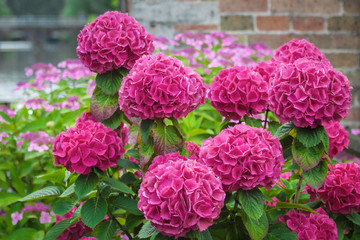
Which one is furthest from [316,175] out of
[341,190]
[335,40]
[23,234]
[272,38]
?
[335,40]

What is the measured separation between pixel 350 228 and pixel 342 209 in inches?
4.1

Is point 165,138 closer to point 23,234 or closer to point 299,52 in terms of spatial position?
point 299,52

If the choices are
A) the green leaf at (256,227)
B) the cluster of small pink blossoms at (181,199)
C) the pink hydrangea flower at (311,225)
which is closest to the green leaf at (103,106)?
the cluster of small pink blossoms at (181,199)

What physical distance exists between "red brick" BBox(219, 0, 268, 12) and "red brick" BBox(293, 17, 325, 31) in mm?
200

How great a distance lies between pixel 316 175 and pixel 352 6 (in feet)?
5.83

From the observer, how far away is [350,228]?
124cm

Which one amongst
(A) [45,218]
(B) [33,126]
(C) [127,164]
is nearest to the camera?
(C) [127,164]

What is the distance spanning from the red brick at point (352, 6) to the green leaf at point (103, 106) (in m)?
1.83

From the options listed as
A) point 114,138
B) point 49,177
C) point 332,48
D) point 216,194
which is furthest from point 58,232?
point 332,48

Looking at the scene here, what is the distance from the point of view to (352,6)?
97.5 inches

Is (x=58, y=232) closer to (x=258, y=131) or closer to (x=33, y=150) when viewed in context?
(x=258, y=131)

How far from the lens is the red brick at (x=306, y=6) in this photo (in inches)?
96.4

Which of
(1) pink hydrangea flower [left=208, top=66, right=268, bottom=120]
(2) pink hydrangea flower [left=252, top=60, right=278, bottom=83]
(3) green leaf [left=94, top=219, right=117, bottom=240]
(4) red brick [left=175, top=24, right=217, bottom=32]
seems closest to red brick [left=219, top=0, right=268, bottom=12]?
(4) red brick [left=175, top=24, right=217, bottom=32]

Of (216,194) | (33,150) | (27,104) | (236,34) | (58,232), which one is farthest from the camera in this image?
(236,34)
